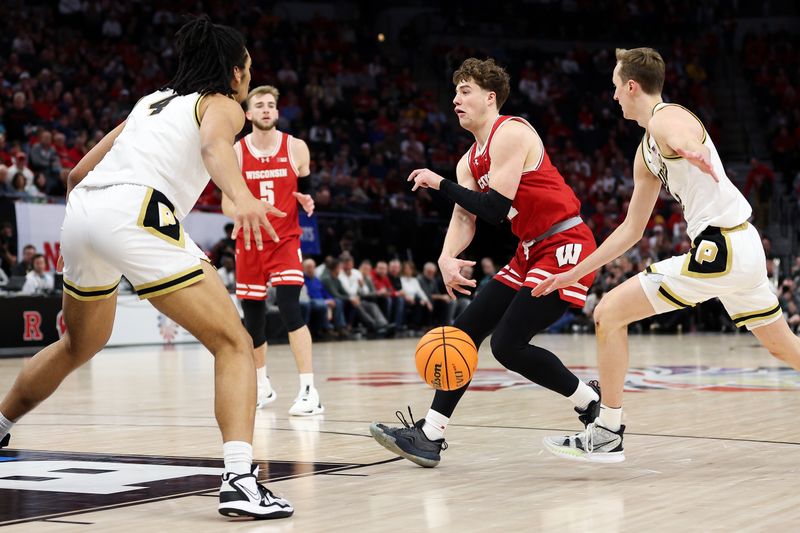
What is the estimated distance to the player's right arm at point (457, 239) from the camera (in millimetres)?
5691

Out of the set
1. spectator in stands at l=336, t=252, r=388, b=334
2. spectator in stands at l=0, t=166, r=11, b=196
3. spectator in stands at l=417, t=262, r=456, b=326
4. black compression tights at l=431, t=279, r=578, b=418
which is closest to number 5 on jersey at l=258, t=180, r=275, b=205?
black compression tights at l=431, t=279, r=578, b=418

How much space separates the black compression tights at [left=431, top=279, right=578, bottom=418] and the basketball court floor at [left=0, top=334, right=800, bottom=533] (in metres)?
0.41

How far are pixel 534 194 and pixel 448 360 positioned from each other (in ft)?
3.24

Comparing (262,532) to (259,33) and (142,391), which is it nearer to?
(142,391)

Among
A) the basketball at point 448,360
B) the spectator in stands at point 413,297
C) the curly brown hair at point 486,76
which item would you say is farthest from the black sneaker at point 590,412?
the spectator in stands at point 413,297

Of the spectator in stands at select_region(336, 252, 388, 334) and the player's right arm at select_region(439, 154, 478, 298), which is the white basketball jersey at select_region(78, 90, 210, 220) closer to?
the player's right arm at select_region(439, 154, 478, 298)

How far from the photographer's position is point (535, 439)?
6527 mm

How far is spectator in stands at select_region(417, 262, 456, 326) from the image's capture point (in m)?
20.8

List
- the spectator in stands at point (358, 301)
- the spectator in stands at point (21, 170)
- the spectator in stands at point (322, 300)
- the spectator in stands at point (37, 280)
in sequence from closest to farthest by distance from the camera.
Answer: the spectator in stands at point (37, 280) < the spectator in stands at point (21, 170) < the spectator in stands at point (322, 300) < the spectator in stands at point (358, 301)

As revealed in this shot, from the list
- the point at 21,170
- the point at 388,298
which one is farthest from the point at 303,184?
the point at 388,298

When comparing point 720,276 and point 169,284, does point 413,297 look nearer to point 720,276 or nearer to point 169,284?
point 720,276

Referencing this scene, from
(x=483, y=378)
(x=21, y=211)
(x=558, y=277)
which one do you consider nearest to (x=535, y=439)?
(x=558, y=277)

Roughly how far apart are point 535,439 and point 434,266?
1479 centimetres

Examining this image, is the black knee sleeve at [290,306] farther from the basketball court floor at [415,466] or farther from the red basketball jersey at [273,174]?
the basketball court floor at [415,466]
